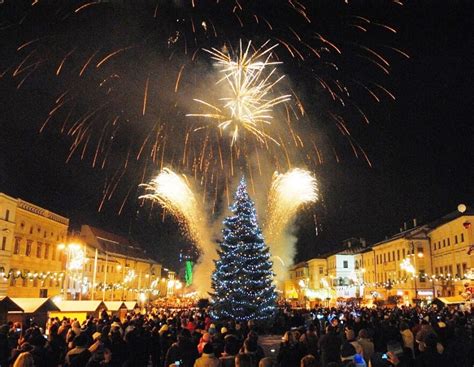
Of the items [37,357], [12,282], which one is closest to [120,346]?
[37,357]

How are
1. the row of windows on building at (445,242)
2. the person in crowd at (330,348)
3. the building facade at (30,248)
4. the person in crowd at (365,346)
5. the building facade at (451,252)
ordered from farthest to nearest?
the row of windows on building at (445,242)
the building facade at (451,252)
the building facade at (30,248)
the person in crowd at (330,348)
the person in crowd at (365,346)

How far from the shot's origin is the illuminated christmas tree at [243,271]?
31.5 metres

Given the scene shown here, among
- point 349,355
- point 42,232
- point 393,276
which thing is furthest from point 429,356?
point 393,276

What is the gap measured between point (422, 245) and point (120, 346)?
62471 millimetres

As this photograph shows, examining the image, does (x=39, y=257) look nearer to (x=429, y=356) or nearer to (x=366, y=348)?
(x=366, y=348)

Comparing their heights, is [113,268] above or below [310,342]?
above

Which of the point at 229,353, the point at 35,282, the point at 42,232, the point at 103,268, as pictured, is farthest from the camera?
the point at 103,268

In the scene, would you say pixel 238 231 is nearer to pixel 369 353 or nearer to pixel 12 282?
pixel 369 353

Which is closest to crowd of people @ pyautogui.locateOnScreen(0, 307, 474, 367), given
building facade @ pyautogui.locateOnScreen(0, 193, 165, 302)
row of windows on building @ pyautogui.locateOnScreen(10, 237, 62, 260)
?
building facade @ pyautogui.locateOnScreen(0, 193, 165, 302)

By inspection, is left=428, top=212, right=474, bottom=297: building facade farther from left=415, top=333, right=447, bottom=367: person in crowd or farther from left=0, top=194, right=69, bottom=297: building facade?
left=415, top=333, right=447, bottom=367: person in crowd

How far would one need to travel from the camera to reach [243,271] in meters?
31.9

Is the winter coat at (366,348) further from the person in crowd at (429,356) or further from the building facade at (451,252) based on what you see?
the building facade at (451,252)

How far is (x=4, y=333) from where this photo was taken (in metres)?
10.9

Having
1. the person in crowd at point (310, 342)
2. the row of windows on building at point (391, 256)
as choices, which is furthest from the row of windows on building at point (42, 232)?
the row of windows on building at point (391, 256)
